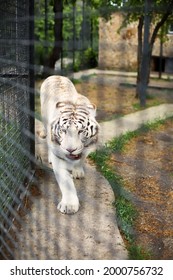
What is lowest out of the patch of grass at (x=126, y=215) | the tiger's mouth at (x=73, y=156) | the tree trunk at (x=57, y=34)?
the patch of grass at (x=126, y=215)

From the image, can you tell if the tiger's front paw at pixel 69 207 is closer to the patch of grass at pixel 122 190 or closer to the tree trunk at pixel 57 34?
the patch of grass at pixel 122 190

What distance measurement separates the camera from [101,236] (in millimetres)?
1013

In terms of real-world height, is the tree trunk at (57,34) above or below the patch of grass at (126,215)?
above

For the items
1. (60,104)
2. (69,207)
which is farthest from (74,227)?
(60,104)

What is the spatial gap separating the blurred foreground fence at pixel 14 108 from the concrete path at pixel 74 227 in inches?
1.9

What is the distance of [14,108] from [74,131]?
0.74 feet

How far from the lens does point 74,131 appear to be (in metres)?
1.05

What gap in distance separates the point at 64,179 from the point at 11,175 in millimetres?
141

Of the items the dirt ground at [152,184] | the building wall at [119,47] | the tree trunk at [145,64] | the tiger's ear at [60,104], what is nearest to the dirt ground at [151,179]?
the dirt ground at [152,184]

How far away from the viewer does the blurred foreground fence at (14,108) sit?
1018 mm

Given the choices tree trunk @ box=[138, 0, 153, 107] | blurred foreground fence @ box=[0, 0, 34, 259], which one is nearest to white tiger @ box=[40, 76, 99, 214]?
blurred foreground fence @ box=[0, 0, 34, 259]

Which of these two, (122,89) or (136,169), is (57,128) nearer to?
(136,169)

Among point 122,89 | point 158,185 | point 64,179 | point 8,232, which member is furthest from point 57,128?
point 122,89
